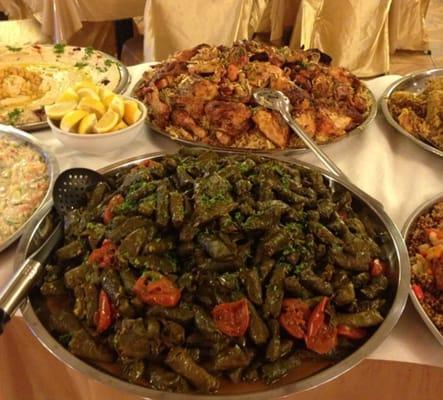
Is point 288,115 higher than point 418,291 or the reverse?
higher

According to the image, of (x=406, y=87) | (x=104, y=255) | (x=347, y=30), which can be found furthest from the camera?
(x=347, y=30)

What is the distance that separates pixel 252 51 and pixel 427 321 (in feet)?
3.97

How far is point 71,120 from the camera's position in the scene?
1431 mm

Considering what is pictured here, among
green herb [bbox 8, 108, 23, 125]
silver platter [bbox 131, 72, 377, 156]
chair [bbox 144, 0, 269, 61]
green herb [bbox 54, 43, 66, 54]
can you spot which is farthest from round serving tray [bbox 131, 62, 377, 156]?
chair [bbox 144, 0, 269, 61]

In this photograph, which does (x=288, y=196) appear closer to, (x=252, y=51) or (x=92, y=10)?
(x=252, y=51)

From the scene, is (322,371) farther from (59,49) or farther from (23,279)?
(59,49)

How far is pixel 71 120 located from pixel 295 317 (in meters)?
0.89

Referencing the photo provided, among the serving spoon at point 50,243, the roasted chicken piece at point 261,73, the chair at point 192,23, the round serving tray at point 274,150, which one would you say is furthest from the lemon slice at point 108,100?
the chair at point 192,23

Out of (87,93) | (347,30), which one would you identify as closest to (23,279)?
(87,93)

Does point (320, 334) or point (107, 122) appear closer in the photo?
point (320, 334)

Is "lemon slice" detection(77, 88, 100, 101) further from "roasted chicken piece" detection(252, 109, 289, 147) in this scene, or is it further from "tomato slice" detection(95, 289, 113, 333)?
"tomato slice" detection(95, 289, 113, 333)

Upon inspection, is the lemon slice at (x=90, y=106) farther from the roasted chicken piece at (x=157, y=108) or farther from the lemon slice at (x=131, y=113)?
the roasted chicken piece at (x=157, y=108)

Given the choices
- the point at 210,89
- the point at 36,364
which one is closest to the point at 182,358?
the point at 36,364

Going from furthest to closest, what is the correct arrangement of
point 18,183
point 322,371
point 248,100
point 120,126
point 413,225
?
point 248,100, point 120,126, point 18,183, point 413,225, point 322,371
